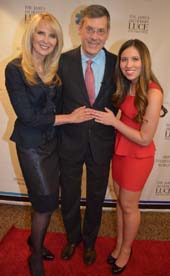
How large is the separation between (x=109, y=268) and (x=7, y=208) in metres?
1.23

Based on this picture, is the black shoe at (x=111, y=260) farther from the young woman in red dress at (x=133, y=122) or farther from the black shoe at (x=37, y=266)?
the black shoe at (x=37, y=266)

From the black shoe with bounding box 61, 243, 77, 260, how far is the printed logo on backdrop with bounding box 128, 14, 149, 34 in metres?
1.76

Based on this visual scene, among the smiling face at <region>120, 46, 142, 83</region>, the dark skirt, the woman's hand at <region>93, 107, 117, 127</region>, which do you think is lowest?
the dark skirt

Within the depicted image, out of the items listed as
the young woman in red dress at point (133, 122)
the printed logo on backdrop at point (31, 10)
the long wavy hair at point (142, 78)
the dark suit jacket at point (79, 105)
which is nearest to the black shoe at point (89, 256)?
the young woman in red dress at point (133, 122)

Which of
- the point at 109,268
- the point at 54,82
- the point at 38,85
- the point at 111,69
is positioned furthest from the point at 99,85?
the point at 109,268

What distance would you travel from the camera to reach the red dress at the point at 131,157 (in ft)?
5.76

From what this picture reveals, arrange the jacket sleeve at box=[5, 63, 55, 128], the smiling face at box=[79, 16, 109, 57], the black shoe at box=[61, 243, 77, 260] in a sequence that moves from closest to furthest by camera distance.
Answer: the jacket sleeve at box=[5, 63, 55, 128], the smiling face at box=[79, 16, 109, 57], the black shoe at box=[61, 243, 77, 260]

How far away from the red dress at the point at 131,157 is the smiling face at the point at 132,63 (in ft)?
0.48

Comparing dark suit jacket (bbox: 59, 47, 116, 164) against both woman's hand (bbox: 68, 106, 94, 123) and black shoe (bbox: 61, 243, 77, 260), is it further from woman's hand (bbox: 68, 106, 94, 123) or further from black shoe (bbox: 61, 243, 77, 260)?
black shoe (bbox: 61, 243, 77, 260)

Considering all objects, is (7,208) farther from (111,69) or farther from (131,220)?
(111,69)

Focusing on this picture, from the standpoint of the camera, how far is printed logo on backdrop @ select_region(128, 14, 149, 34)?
2297mm

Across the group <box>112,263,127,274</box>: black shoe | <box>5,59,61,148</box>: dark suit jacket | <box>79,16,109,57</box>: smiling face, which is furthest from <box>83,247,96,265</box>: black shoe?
<box>79,16,109,57</box>: smiling face

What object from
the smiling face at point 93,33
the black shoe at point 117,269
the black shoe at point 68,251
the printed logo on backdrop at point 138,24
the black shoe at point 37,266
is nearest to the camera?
the smiling face at point 93,33

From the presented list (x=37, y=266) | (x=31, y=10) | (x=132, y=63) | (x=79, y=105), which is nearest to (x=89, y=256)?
(x=37, y=266)
